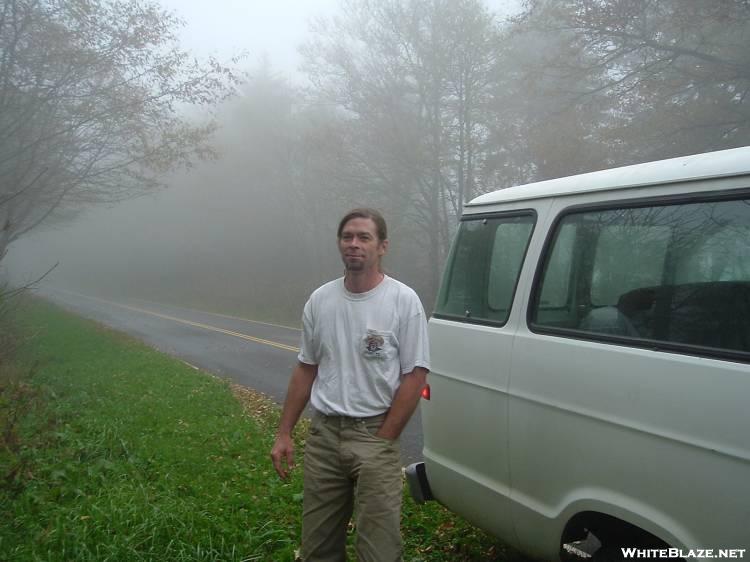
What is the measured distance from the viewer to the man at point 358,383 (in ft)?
9.32

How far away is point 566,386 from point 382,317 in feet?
2.82

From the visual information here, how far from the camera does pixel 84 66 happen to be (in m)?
12.8

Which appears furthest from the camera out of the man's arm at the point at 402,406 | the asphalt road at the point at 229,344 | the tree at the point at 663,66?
the tree at the point at 663,66

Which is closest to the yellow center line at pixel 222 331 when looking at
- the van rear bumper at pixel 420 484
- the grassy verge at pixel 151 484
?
the grassy verge at pixel 151 484

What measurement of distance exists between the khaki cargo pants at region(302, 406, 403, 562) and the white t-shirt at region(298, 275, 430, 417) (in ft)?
0.32

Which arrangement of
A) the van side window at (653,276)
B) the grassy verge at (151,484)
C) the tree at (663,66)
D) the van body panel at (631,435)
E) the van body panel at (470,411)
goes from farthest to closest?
the tree at (663,66), the grassy verge at (151,484), the van body panel at (470,411), the van side window at (653,276), the van body panel at (631,435)

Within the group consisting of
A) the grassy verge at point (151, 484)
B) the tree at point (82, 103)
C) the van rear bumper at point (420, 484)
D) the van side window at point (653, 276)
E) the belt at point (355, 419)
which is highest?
the tree at point (82, 103)

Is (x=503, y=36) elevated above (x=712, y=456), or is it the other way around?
(x=503, y=36)

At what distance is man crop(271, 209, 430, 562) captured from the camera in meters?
2.84

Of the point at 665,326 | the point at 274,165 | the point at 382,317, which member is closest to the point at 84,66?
the point at 382,317

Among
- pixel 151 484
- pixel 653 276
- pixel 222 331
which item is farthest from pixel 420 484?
pixel 222 331

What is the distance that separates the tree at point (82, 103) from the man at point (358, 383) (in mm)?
8770

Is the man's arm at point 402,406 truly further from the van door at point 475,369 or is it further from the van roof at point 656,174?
the van roof at point 656,174

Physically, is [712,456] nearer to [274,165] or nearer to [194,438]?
[194,438]
